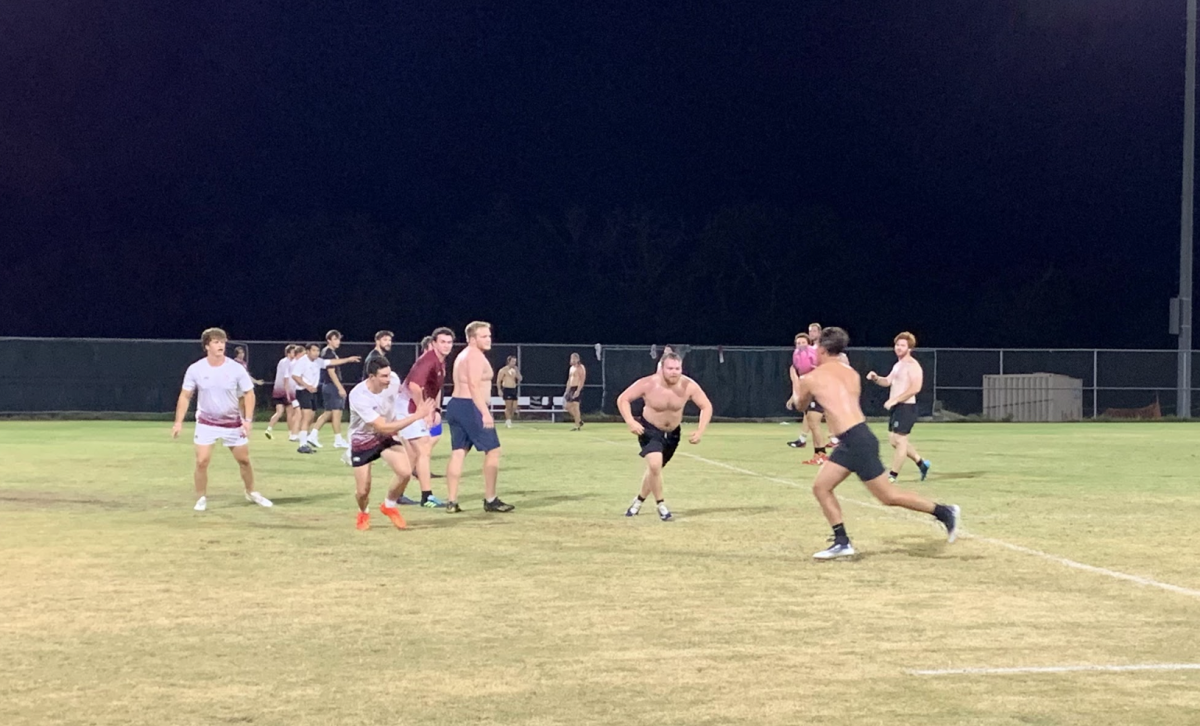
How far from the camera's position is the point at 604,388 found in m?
43.9

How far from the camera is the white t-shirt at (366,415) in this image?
13.5 m

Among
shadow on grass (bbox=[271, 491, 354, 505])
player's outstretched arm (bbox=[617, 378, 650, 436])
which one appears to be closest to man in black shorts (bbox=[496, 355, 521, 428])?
shadow on grass (bbox=[271, 491, 354, 505])

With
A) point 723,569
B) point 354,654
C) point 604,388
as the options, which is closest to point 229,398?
point 723,569

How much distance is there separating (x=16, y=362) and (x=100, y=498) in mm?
27375

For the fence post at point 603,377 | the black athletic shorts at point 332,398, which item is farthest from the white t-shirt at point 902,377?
the fence post at point 603,377

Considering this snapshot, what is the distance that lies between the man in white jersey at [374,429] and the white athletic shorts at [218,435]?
1991 mm

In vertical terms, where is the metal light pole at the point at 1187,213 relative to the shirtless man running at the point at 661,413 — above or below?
above

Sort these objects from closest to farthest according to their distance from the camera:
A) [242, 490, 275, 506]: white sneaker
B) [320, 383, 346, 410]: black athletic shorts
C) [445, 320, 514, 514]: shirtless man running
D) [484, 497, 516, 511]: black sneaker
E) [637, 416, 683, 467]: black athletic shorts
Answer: [637, 416, 683, 467]: black athletic shorts, [445, 320, 514, 514]: shirtless man running, [484, 497, 516, 511]: black sneaker, [242, 490, 275, 506]: white sneaker, [320, 383, 346, 410]: black athletic shorts

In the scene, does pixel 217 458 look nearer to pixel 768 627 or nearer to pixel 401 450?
pixel 401 450

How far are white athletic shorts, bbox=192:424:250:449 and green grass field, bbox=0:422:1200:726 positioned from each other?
80cm

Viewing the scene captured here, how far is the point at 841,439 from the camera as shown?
448 inches

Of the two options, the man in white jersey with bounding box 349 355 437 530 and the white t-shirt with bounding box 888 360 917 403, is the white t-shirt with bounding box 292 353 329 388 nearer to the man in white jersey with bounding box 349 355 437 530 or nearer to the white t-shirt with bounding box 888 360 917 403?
the white t-shirt with bounding box 888 360 917 403

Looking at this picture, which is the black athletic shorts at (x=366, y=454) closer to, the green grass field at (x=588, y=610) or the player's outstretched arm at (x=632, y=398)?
the green grass field at (x=588, y=610)

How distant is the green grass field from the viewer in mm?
6566
